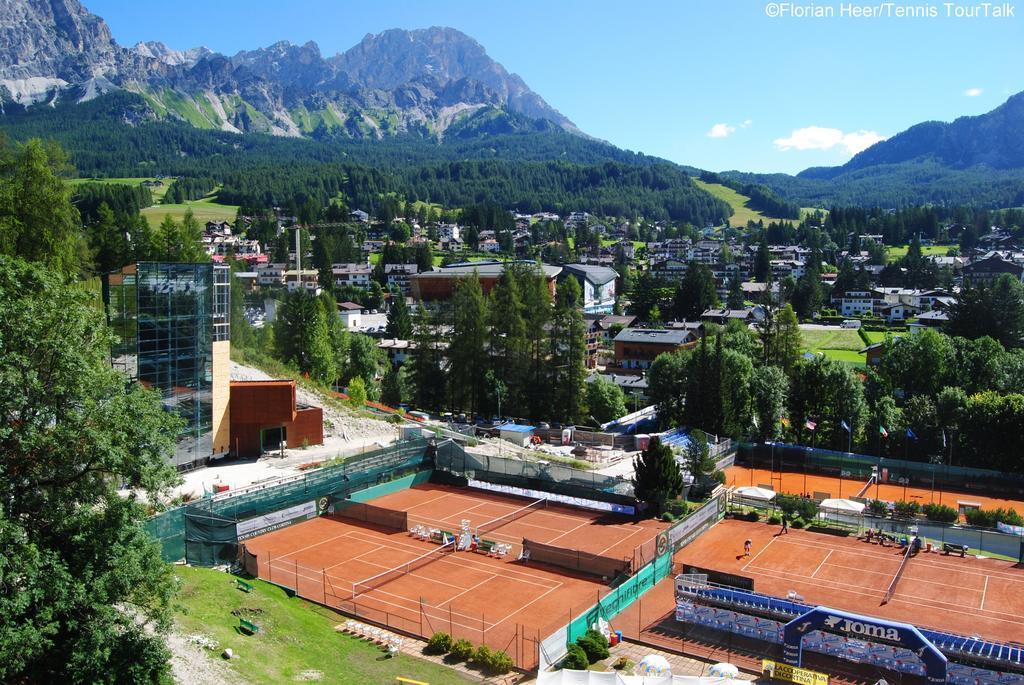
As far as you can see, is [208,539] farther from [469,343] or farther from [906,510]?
[469,343]

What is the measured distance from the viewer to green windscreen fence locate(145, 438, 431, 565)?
27.1 metres

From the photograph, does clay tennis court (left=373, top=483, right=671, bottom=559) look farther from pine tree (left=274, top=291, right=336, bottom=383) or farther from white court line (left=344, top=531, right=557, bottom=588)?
pine tree (left=274, top=291, right=336, bottom=383)

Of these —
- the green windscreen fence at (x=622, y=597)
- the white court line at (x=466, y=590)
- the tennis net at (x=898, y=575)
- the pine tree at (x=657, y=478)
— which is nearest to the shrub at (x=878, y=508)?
the tennis net at (x=898, y=575)

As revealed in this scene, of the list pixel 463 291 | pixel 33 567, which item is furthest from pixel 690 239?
pixel 33 567

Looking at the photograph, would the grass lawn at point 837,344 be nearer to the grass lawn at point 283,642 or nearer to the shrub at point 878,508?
the shrub at point 878,508

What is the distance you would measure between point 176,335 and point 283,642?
704 inches

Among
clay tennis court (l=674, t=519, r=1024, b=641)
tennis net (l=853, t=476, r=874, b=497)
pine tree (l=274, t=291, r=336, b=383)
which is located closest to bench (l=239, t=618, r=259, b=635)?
clay tennis court (l=674, t=519, r=1024, b=641)

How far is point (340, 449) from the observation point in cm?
4253

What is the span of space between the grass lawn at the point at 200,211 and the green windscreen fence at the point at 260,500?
130201 millimetres

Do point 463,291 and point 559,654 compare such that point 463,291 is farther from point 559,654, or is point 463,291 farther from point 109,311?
point 559,654

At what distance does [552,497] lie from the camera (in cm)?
3922

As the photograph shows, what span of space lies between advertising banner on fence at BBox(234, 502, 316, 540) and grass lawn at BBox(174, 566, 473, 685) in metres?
6.25

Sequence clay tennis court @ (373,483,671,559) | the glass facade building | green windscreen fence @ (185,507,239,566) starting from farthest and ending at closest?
the glass facade building → clay tennis court @ (373,483,671,559) → green windscreen fence @ (185,507,239,566)

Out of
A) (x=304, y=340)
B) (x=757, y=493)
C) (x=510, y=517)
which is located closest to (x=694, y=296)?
(x=304, y=340)
